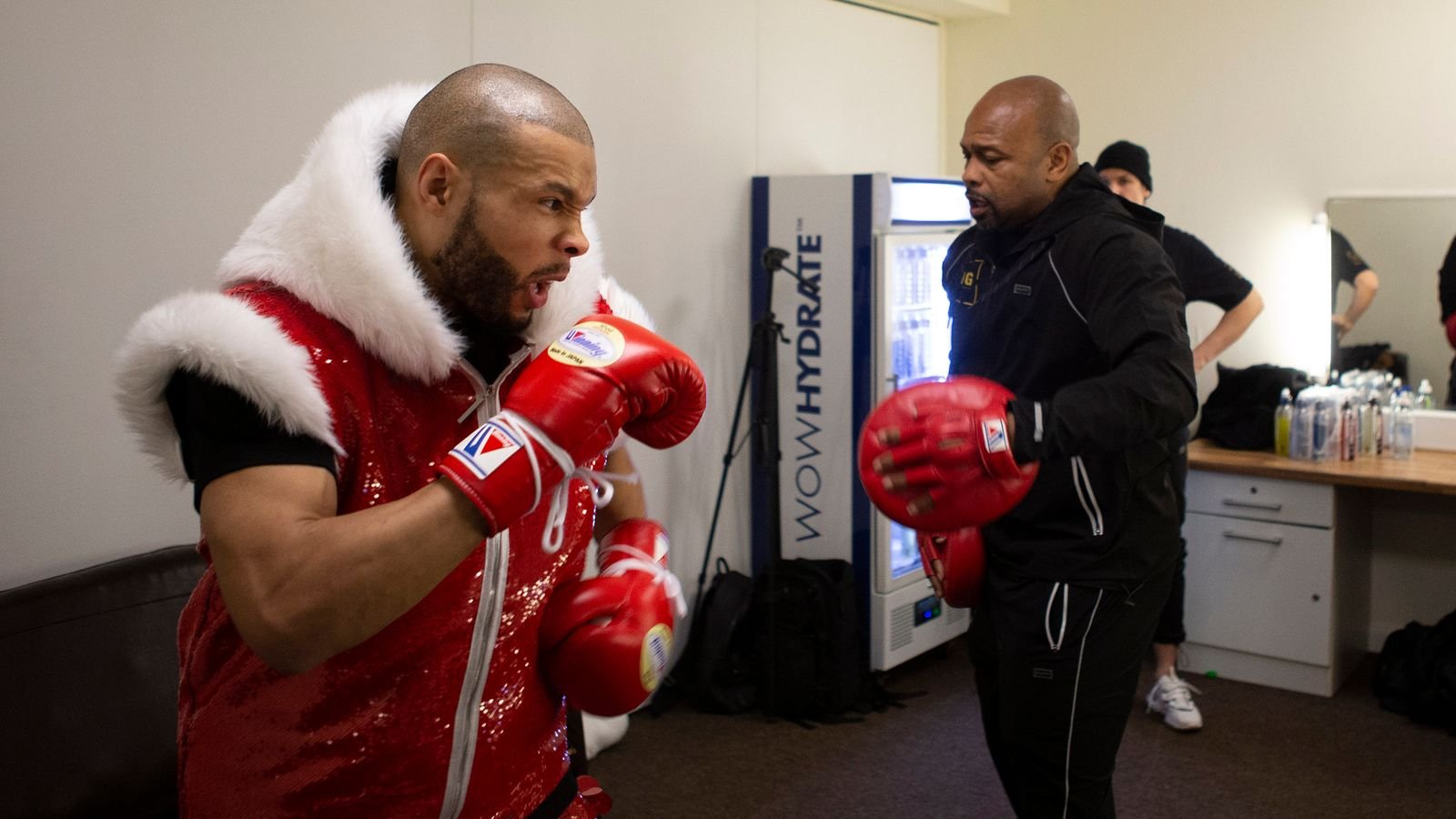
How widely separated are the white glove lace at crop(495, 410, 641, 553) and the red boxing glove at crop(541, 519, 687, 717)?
8 centimetres

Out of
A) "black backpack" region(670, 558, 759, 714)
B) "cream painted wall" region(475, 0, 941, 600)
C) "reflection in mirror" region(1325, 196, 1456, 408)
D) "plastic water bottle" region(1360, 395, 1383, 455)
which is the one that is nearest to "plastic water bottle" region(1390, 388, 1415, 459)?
"plastic water bottle" region(1360, 395, 1383, 455)

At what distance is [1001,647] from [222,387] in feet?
5.34

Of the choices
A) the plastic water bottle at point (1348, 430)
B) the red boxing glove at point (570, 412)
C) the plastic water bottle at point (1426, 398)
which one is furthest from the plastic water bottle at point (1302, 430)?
the red boxing glove at point (570, 412)

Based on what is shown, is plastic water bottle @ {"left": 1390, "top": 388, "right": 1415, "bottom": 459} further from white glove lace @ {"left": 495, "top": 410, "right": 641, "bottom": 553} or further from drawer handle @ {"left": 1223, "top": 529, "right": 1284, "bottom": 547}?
white glove lace @ {"left": 495, "top": 410, "right": 641, "bottom": 553}

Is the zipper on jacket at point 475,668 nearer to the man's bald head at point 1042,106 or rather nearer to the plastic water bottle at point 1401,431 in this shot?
the man's bald head at point 1042,106

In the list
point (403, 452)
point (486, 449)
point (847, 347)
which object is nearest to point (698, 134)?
point (847, 347)

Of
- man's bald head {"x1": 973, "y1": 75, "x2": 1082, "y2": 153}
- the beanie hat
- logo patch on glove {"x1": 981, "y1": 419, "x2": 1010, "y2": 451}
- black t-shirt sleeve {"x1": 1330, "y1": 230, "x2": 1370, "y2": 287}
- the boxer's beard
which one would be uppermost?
the beanie hat

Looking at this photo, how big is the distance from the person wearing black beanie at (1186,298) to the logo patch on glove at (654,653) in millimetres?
2955

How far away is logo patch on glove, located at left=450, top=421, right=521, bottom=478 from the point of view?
1.14 meters

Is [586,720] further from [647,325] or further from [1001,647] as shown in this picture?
[647,325]

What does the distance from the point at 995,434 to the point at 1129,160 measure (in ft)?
8.30

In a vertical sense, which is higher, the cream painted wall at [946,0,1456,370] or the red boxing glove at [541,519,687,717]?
the cream painted wall at [946,0,1456,370]

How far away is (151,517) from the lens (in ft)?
9.23

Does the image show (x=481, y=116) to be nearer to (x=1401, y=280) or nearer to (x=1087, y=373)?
(x=1087, y=373)
